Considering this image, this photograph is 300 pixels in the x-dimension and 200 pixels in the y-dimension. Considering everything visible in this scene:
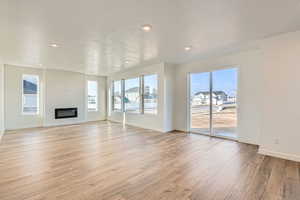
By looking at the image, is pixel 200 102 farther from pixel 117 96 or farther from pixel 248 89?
pixel 117 96

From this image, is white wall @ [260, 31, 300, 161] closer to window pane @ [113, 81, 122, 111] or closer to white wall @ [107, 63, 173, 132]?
white wall @ [107, 63, 173, 132]

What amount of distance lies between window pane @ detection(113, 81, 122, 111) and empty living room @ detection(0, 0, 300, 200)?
9.58ft

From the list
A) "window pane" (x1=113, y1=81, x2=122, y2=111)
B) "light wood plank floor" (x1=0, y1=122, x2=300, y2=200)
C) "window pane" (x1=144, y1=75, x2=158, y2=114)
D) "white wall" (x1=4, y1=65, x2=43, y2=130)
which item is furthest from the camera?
"window pane" (x1=113, y1=81, x2=122, y2=111)

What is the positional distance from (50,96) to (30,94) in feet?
2.45

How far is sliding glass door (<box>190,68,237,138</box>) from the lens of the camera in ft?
16.8

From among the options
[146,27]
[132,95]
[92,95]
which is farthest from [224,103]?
[92,95]

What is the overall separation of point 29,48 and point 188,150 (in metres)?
4.88

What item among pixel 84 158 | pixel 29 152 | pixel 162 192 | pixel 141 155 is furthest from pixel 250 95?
pixel 29 152

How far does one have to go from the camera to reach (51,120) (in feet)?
24.5

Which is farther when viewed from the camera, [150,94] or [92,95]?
[92,95]

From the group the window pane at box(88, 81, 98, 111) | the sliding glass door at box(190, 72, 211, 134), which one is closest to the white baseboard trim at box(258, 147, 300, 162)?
the sliding glass door at box(190, 72, 211, 134)

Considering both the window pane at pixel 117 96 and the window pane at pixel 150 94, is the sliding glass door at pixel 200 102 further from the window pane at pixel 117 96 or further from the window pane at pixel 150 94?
the window pane at pixel 117 96

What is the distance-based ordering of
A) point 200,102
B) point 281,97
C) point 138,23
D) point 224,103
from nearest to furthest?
point 138,23, point 281,97, point 224,103, point 200,102

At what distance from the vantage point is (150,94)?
693 cm
